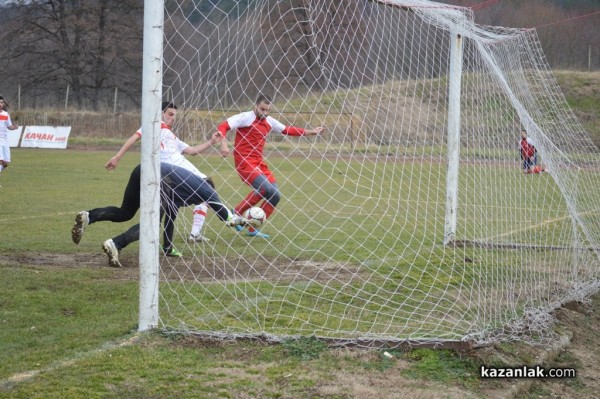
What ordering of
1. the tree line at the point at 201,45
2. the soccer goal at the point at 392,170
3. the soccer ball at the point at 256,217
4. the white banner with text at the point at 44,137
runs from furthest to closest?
the white banner with text at the point at 44,137 → the soccer ball at the point at 256,217 → the tree line at the point at 201,45 → the soccer goal at the point at 392,170

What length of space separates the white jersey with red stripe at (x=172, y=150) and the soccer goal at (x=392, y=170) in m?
0.23

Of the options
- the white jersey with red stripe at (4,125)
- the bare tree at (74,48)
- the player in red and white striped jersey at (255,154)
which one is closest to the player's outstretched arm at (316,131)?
the player in red and white striped jersey at (255,154)

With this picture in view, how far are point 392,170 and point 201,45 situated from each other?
5.06 m

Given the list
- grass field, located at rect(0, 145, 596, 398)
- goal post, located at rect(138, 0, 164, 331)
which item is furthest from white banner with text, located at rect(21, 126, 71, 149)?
goal post, located at rect(138, 0, 164, 331)

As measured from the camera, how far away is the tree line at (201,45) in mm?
6844

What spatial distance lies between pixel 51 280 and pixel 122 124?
117 feet

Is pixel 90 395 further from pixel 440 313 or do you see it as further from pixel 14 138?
pixel 14 138

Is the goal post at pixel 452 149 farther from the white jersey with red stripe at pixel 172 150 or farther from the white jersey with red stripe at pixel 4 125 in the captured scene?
the white jersey with red stripe at pixel 4 125

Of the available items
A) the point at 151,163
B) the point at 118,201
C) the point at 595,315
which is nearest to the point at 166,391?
the point at 151,163

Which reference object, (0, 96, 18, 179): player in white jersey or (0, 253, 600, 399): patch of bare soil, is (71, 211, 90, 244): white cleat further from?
(0, 96, 18, 179): player in white jersey

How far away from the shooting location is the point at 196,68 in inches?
274

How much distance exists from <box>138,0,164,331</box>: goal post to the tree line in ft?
1.93

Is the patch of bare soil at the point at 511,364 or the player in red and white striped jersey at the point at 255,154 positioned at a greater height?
the player in red and white striped jersey at the point at 255,154

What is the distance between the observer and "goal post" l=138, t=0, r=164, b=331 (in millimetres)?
5660
